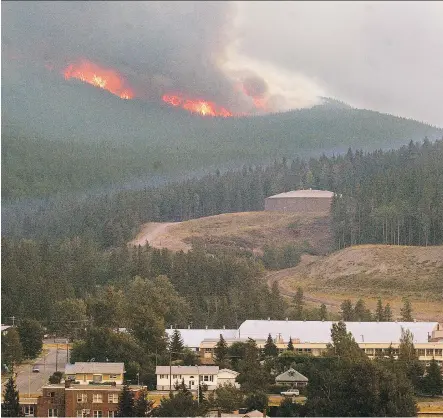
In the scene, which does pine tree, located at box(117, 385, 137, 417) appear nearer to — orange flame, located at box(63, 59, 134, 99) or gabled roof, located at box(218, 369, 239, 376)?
gabled roof, located at box(218, 369, 239, 376)

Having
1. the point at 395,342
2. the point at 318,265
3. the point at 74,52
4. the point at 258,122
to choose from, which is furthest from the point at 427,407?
the point at 258,122

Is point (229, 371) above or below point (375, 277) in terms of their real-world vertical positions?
below

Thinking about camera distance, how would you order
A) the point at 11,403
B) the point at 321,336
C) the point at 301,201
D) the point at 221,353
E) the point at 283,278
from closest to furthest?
the point at 11,403 < the point at 221,353 < the point at 321,336 < the point at 283,278 < the point at 301,201

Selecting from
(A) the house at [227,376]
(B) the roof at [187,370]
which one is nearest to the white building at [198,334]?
(B) the roof at [187,370]

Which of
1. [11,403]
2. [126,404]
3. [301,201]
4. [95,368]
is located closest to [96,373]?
[95,368]

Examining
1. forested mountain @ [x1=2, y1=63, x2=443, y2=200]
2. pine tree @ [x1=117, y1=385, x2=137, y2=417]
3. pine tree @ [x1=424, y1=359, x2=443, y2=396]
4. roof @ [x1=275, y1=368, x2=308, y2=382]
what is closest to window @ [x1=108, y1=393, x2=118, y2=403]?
pine tree @ [x1=117, y1=385, x2=137, y2=417]

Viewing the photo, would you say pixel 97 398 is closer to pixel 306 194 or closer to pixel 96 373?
pixel 96 373
